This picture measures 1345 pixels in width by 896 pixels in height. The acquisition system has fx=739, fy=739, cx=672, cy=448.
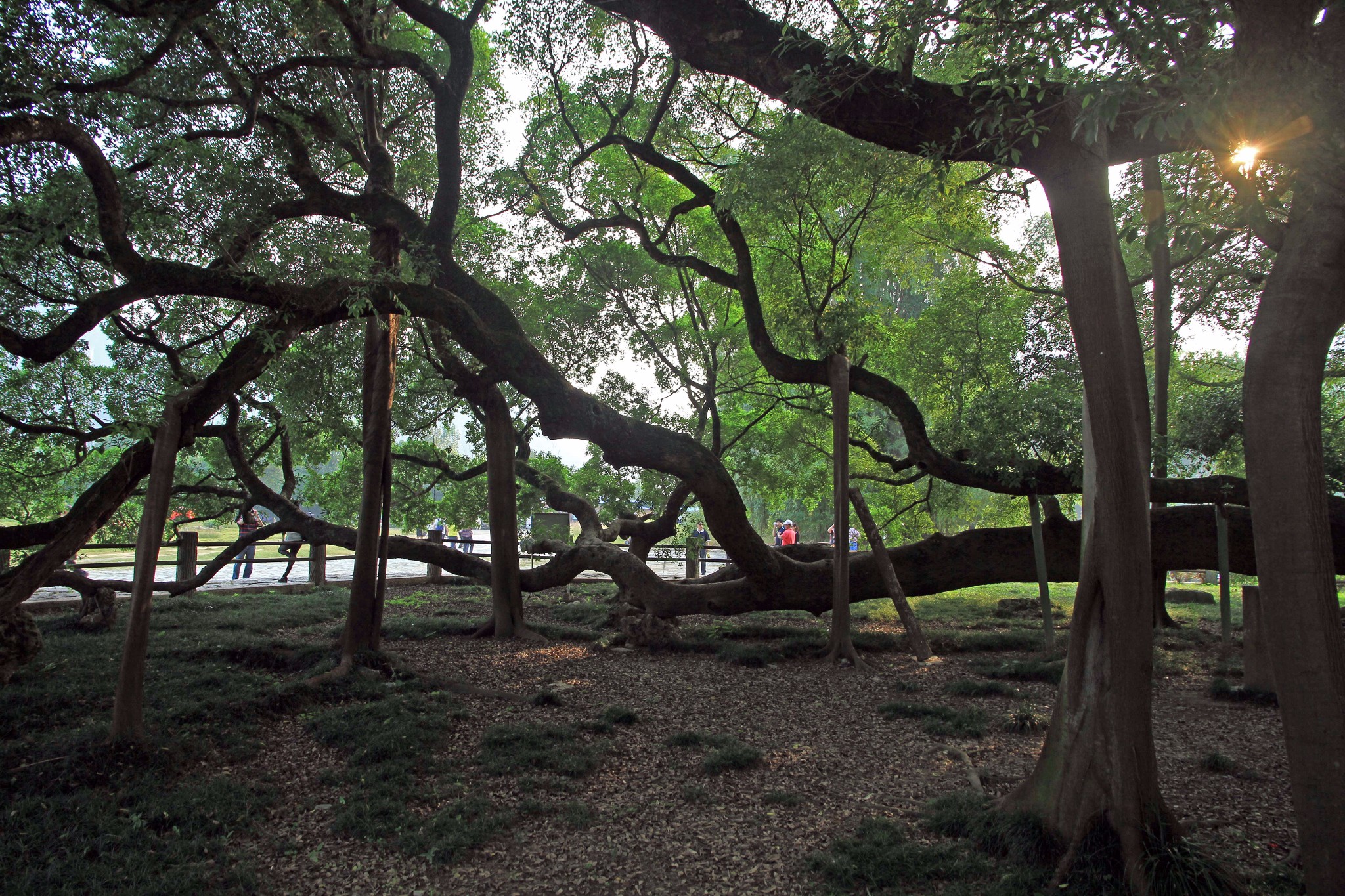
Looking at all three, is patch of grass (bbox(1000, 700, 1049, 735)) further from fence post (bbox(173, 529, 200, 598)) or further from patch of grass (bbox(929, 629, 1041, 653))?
fence post (bbox(173, 529, 200, 598))

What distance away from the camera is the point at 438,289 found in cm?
631

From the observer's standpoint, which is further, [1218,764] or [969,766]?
[969,766]

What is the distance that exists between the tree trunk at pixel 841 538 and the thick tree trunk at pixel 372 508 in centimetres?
427

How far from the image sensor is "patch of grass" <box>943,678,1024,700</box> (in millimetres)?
6031

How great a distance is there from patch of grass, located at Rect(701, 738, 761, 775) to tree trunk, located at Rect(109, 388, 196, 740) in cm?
323

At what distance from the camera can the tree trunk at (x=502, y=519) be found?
27.8ft

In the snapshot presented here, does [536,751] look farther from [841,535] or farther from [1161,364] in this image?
[1161,364]

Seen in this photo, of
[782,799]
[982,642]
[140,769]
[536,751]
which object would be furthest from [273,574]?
[782,799]

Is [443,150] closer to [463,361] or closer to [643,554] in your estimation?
[463,361]

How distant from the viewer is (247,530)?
11.0m

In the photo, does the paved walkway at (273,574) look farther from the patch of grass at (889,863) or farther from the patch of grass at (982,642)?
the patch of grass at (889,863)

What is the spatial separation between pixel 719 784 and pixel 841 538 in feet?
11.2

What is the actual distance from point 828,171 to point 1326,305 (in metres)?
6.31

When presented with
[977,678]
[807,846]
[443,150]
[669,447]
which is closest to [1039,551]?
[977,678]
